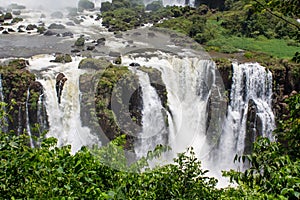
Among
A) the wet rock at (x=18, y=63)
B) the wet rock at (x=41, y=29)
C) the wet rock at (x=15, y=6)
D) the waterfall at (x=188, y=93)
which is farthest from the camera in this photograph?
the wet rock at (x=15, y=6)

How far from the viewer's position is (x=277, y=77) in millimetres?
12273

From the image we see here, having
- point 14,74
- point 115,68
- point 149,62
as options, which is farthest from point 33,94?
point 149,62

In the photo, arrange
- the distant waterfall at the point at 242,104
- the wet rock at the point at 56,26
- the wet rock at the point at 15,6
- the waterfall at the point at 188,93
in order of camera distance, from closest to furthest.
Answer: the waterfall at the point at 188,93
the distant waterfall at the point at 242,104
the wet rock at the point at 56,26
the wet rock at the point at 15,6

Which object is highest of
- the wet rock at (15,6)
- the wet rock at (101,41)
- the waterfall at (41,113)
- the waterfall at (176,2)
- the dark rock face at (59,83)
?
the waterfall at (176,2)

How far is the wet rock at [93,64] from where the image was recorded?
1111 centimetres

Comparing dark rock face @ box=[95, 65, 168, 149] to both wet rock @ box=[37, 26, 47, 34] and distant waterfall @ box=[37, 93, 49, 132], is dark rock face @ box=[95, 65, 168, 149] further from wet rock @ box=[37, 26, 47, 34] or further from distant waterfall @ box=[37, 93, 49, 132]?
wet rock @ box=[37, 26, 47, 34]

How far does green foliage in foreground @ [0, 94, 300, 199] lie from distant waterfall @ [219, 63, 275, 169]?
8.83m

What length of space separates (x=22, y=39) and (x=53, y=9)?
6509 mm

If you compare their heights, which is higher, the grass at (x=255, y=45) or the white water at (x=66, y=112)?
the grass at (x=255, y=45)

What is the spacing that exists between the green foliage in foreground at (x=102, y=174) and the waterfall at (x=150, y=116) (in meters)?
7.40

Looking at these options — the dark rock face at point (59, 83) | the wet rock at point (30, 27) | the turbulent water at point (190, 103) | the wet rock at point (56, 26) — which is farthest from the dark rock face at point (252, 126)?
the wet rock at point (30, 27)

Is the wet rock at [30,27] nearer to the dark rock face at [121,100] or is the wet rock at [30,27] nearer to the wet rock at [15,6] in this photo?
the wet rock at [15,6]

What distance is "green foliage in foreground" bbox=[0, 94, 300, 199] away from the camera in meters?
2.25

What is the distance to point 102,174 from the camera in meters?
2.91
